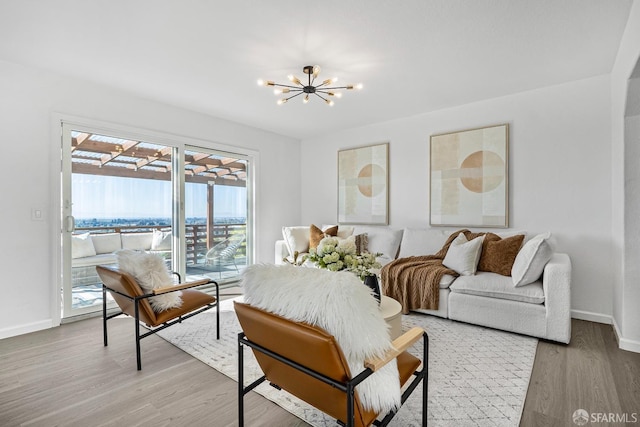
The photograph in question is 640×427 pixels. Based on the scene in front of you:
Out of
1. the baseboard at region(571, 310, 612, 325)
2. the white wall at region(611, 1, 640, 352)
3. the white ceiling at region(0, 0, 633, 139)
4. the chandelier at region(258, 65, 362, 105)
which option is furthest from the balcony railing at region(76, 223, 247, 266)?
the white wall at region(611, 1, 640, 352)

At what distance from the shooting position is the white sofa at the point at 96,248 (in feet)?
11.5

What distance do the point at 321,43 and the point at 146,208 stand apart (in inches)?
116

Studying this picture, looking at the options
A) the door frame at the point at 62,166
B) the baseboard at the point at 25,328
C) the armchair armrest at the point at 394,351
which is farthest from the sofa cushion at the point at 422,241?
the baseboard at the point at 25,328

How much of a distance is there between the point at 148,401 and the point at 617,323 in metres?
3.90

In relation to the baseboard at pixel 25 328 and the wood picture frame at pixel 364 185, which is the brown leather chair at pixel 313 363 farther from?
the wood picture frame at pixel 364 185

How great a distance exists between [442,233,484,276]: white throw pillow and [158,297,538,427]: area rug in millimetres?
555

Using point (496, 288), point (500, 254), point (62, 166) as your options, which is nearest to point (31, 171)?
point (62, 166)

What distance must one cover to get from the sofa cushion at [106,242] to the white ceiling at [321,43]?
169 centimetres

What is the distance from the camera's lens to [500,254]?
3.33 m

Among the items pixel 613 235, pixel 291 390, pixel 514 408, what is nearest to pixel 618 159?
pixel 613 235

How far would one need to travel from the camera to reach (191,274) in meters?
4.54

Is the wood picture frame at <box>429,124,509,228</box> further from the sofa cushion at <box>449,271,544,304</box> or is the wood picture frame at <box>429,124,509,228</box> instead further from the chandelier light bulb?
the chandelier light bulb

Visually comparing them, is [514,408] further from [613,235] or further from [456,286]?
[613,235]

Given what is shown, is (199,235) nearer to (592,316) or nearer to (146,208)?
(146,208)
